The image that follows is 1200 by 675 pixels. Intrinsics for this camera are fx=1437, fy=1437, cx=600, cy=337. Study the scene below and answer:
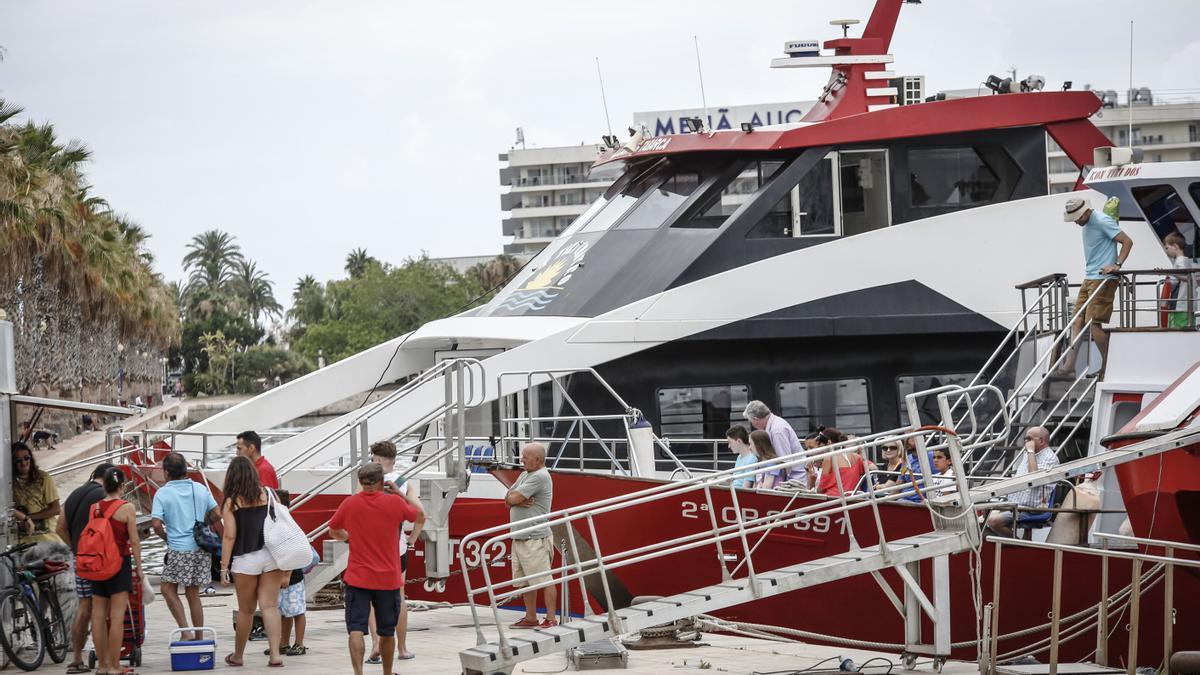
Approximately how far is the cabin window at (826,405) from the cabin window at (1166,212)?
161 inches

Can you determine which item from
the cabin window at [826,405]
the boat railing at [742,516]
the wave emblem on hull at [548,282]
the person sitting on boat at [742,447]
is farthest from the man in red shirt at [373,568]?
the cabin window at [826,405]

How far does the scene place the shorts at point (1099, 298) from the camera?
12.6 metres

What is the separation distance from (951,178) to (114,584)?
36.3 feet

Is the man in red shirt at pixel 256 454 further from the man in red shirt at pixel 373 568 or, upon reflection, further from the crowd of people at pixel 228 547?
the man in red shirt at pixel 373 568

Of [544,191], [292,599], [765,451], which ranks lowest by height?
[292,599]

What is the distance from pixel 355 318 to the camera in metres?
80.8

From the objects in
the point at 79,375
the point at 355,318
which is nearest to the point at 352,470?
the point at 79,375

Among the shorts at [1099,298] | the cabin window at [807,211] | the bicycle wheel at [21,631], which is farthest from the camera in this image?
the cabin window at [807,211]

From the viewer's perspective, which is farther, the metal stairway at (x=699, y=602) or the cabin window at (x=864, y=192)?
the cabin window at (x=864, y=192)

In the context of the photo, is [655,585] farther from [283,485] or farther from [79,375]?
[79,375]

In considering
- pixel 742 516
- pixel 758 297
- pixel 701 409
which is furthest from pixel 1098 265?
pixel 701 409

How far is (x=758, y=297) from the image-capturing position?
1622 cm

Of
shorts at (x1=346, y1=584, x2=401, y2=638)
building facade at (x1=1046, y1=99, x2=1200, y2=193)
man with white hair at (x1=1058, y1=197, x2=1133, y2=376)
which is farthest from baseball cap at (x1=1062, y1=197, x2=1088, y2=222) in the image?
building facade at (x1=1046, y1=99, x2=1200, y2=193)

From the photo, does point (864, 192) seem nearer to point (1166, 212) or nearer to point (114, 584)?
point (1166, 212)
